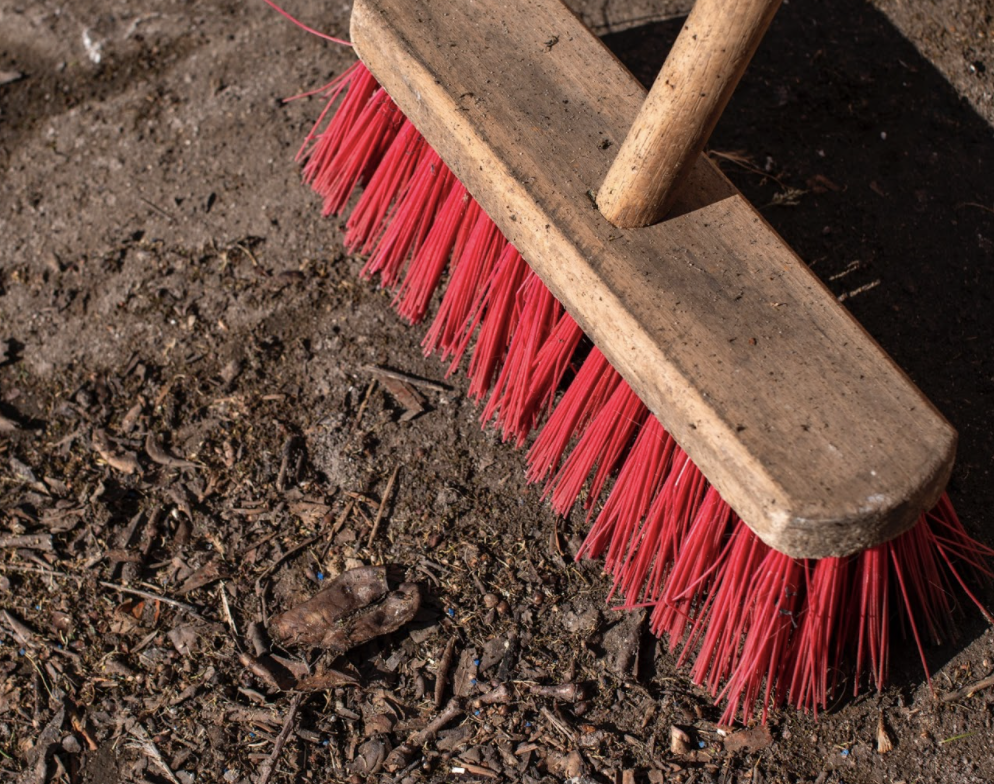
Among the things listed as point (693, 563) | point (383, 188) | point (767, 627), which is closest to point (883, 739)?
point (767, 627)

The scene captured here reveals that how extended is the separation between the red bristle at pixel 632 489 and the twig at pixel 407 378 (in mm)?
96

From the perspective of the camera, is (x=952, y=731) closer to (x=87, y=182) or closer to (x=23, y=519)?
(x=23, y=519)

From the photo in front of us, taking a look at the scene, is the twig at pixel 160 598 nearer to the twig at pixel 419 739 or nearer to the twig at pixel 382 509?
the twig at pixel 382 509

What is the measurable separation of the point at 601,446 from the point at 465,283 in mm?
557

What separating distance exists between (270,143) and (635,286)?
160 cm

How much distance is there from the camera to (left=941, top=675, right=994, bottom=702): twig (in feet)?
6.88

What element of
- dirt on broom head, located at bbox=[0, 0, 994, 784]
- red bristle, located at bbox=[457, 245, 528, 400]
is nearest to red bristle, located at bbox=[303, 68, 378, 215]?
dirt on broom head, located at bbox=[0, 0, 994, 784]

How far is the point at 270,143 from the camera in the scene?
9.60ft

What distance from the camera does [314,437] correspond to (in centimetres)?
249

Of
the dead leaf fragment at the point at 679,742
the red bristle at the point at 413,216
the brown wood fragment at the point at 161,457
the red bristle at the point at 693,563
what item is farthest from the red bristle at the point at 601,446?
the brown wood fragment at the point at 161,457

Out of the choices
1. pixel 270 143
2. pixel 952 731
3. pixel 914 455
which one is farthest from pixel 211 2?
pixel 952 731

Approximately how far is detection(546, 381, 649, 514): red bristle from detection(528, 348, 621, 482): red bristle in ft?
0.10

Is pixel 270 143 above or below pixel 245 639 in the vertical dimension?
above

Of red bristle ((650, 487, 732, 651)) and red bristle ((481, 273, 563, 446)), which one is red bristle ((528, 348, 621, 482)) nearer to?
red bristle ((481, 273, 563, 446))
